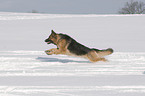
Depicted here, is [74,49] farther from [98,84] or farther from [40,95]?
[40,95]

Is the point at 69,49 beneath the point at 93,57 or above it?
above

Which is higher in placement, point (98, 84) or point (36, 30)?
point (98, 84)

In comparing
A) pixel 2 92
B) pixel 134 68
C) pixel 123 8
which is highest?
pixel 2 92

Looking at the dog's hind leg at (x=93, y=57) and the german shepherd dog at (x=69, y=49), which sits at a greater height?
the german shepherd dog at (x=69, y=49)

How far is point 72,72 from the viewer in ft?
25.1

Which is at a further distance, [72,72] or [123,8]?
[123,8]

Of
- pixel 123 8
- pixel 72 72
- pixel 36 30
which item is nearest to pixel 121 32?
pixel 36 30

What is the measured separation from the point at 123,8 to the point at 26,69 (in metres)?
67.1

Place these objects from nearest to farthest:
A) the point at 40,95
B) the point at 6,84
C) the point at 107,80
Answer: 1. the point at 40,95
2. the point at 6,84
3. the point at 107,80

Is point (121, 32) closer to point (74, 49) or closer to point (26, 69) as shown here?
point (74, 49)

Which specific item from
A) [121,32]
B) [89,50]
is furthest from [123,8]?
[89,50]

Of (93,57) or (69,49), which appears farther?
(93,57)

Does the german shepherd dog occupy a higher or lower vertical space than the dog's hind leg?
higher

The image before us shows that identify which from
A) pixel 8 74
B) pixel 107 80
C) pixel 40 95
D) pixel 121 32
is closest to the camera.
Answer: pixel 40 95
